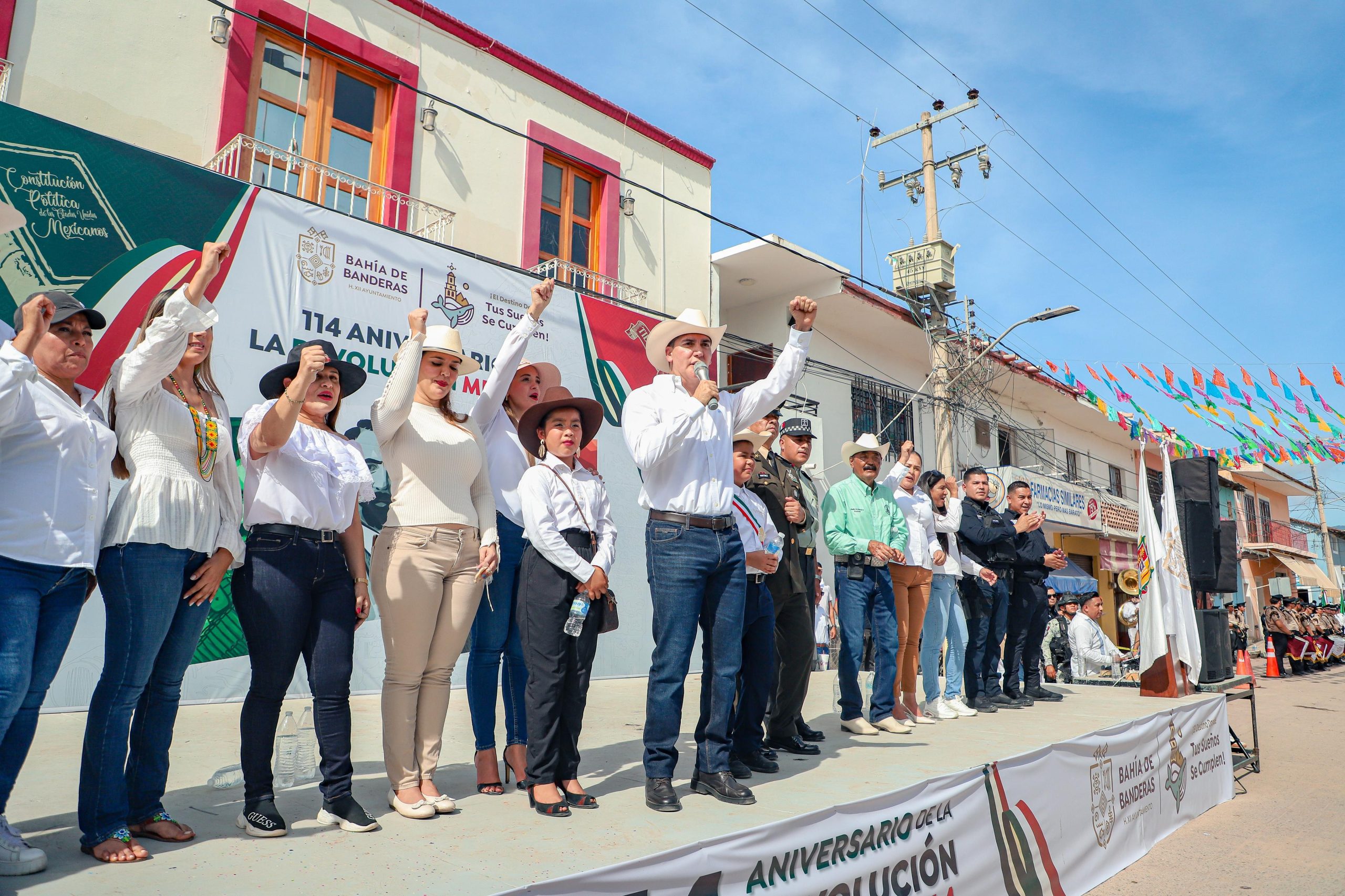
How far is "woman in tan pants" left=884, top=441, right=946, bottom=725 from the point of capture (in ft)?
16.8

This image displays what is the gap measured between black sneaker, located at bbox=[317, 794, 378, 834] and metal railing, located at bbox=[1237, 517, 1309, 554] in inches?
1356

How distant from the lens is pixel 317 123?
8.88 m

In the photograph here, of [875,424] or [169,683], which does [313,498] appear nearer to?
[169,683]

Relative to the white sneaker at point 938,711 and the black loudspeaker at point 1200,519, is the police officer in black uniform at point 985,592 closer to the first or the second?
the white sneaker at point 938,711

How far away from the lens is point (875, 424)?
51.4ft

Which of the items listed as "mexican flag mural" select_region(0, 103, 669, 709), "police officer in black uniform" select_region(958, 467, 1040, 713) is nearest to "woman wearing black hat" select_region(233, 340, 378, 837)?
"mexican flag mural" select_region(0, 103, 669, 709)

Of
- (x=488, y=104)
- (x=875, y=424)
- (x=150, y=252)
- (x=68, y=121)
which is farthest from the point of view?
(x=875, y=424)

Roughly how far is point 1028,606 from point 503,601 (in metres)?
4.53

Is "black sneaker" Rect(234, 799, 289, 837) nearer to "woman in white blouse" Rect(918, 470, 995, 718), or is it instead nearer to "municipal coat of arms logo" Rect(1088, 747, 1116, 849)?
"municipal coat of arms logo" Rect(1088, 747, 1116, 849)

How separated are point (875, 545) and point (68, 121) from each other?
739cm

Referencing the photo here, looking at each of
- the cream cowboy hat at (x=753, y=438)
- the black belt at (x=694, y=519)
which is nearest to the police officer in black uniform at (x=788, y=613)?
the cream cowboy hat at (x=753, y=438)

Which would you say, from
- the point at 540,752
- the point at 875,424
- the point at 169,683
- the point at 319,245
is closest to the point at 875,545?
the point at 540,752

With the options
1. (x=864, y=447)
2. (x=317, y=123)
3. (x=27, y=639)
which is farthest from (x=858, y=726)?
(x=317, y=123)

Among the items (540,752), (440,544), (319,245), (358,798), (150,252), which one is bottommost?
(358,798)
